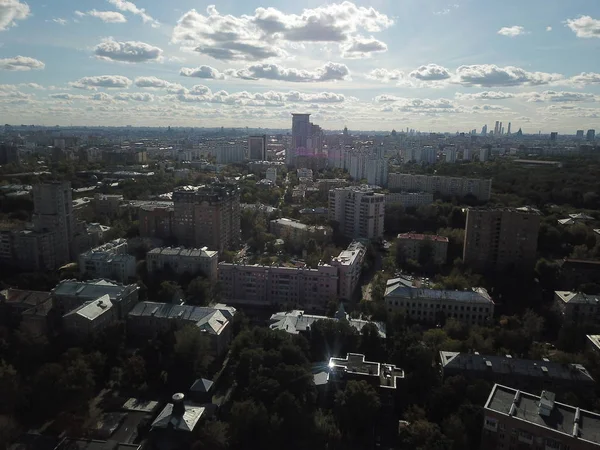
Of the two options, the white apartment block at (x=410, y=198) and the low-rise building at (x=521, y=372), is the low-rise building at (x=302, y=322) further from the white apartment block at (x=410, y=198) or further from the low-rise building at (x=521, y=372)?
the white apartment block at (x=410, y=198)

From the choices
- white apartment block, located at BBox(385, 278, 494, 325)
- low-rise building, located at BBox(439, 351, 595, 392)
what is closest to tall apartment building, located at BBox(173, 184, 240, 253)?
white apartment block, located at BBox(385, 278, 494, 325)

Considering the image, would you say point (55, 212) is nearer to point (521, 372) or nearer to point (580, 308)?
point (521, 372)

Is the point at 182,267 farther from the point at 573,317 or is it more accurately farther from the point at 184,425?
the point at 573,317

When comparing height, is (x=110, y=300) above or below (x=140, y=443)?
above

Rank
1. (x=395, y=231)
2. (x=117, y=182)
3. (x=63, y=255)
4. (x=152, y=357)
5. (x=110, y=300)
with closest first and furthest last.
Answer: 1. (x=152, y=357)
2. (x=110, y=300)
3. (x=63, y=255)
4. (x=395, y=231)
5. (x=117, y=182)

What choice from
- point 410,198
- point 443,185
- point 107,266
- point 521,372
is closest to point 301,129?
point 443,185

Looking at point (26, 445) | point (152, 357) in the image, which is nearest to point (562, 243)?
point (152, 357)

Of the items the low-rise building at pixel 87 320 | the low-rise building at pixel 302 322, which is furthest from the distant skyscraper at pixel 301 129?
the low-rise building at pixel 87 320

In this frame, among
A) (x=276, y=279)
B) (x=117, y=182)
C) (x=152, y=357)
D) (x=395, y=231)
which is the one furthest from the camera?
(x=117, y=182)
